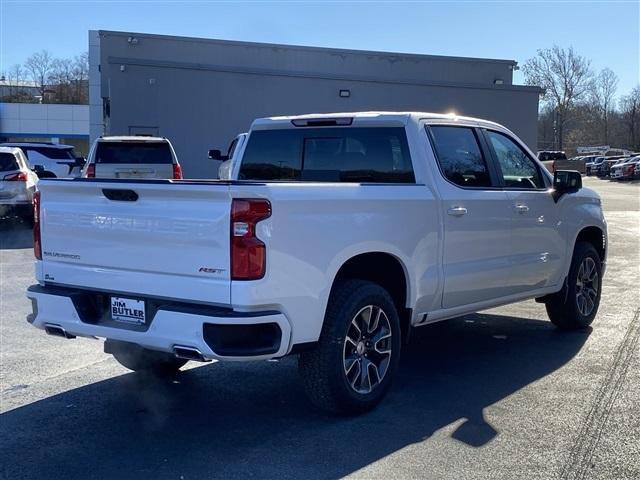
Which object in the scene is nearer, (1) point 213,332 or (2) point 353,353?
(1) point 213,332

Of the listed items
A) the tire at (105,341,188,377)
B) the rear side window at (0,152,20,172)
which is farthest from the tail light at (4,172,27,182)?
the tire at (105,341,188,377)

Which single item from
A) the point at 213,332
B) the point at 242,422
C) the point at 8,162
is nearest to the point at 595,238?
the point at 242,422

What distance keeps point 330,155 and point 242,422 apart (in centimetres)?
237

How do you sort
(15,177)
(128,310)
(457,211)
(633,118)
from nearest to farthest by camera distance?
(128,310), (457,211), (15,177), (633,118)

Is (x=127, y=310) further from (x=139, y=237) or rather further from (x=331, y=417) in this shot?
(x=331, y=417)

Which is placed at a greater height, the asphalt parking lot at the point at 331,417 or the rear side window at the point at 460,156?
the rear side window at the point at 460,156

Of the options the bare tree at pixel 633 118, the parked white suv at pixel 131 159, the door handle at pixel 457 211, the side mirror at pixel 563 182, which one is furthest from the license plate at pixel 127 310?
the bare tree at pixel 633 118

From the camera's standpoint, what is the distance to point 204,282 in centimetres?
427

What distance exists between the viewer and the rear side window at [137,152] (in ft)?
47.1

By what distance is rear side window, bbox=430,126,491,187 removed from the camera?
19.3 feet

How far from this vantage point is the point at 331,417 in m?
5.01

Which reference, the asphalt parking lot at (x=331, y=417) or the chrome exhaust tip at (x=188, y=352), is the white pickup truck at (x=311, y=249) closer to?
the chrome exhaust tip at (x=188, y=352)

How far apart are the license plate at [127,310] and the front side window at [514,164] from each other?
11.4 ft

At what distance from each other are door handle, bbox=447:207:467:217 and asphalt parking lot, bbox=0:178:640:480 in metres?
1.35
